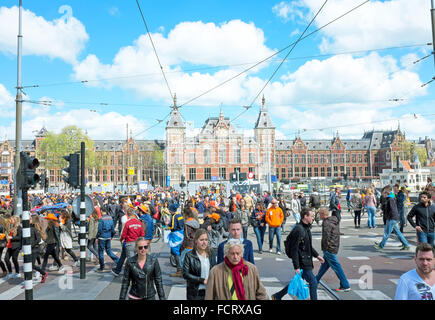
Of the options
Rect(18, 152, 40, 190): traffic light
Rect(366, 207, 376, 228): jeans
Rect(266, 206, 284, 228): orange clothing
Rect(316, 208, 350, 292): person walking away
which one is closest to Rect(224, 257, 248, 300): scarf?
Rect(316, 208, 350, 292): person walking away

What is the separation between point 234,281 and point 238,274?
8cm

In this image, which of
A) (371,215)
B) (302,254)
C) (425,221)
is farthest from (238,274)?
(371,215)

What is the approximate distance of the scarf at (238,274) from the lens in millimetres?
3871

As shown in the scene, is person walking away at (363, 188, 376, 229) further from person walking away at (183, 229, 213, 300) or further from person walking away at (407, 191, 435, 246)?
person walking away at (183, 229, 213, 300)

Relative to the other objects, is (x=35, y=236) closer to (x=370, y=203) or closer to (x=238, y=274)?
(x=238, y=274)

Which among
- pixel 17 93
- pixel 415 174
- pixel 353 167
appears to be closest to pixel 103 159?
pixel 353 167

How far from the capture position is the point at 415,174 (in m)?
49.9

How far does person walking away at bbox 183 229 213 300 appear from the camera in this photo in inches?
195

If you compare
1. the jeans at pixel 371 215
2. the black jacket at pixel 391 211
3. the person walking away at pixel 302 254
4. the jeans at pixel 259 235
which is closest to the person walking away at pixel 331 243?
the person walking away at pixel 302 254

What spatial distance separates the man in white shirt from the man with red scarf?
53.0 inches

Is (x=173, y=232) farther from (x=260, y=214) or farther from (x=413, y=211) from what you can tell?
(x=413, y=211)

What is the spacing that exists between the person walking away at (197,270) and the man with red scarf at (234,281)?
104 centimetres

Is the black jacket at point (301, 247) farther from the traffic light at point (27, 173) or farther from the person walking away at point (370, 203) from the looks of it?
the person walking away at point (370, 203)

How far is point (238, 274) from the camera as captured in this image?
3938 mm
